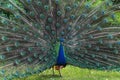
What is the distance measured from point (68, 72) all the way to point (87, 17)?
2290 mm

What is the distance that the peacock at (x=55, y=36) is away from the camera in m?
8.00

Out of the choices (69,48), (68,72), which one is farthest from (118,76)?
(69,48)

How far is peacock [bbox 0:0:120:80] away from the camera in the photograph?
26.2 feet

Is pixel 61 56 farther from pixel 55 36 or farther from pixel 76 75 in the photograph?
pixel 76 75

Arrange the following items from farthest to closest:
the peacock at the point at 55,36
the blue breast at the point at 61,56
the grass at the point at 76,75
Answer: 1. the grass at the point at 76,75
2. the blue breast at the point at 61,56
3. the peacock at the point at 55,36

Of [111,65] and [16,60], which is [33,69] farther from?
[111,65]

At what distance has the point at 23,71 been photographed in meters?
7.90

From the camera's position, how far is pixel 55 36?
8.27m

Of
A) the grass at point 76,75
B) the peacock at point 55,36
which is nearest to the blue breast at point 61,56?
the peacock at point 55,36

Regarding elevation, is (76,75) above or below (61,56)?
below

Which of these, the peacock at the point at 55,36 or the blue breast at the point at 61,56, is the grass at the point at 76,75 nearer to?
the peacock at the point at 55,36

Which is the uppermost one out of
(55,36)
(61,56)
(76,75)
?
(55,36)

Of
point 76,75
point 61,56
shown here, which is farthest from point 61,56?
point 76,75

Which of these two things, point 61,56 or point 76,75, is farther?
point 76,75
